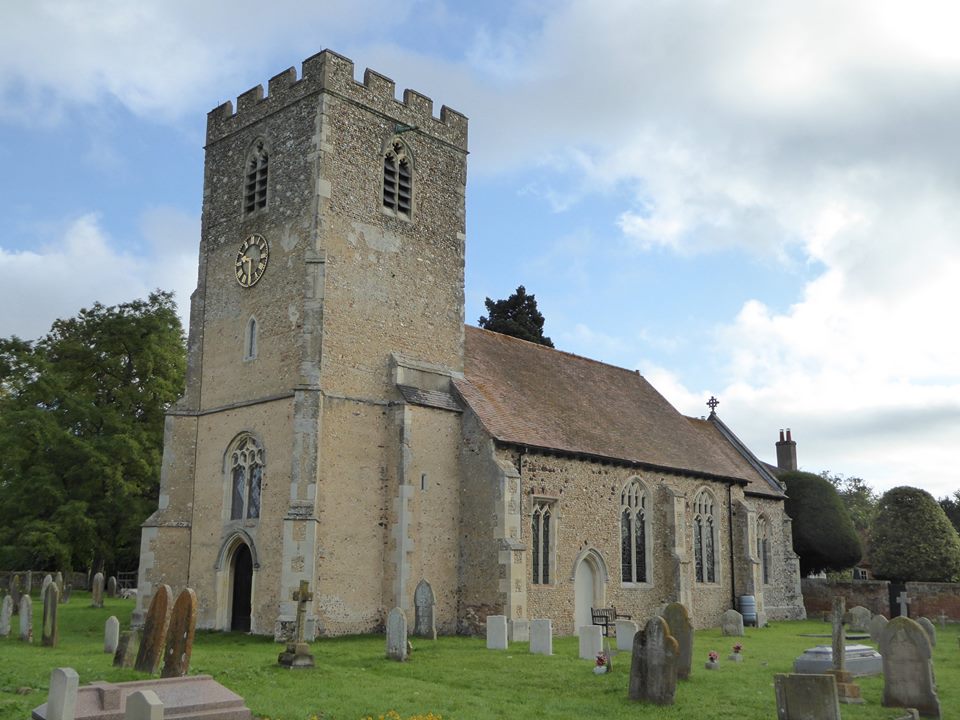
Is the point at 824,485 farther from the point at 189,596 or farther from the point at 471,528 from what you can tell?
the point at 189,596

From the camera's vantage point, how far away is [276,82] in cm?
2330

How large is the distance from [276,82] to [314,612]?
13.6 m

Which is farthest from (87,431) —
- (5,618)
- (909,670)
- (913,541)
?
(913,541)

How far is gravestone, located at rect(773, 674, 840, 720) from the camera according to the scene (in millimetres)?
9914

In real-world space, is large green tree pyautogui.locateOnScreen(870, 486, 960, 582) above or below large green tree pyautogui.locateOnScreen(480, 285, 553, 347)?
below

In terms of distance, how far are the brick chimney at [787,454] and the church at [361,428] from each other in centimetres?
1619

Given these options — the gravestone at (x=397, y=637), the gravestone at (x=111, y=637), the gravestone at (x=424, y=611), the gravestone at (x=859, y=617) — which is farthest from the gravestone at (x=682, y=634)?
the gravestone at (x=859, y=617)

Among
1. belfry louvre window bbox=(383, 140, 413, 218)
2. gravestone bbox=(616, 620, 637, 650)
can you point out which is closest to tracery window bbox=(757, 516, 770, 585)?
gravestone bbox=(616, 620, 637, 650)

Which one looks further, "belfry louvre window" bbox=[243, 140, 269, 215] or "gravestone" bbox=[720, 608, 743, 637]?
"gravestone" bbox=[720, 608, 743, 637]

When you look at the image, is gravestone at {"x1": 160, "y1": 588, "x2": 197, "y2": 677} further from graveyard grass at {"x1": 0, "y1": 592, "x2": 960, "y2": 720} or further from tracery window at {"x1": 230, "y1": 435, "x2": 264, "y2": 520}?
tracery window at {"x1": 230, "y1": 435, "x2": 264, "y2": 520}

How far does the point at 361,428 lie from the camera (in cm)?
2123

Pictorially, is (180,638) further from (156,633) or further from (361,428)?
(361,428)

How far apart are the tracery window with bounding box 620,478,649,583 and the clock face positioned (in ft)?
38.8

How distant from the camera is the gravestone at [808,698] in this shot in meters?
9.91
